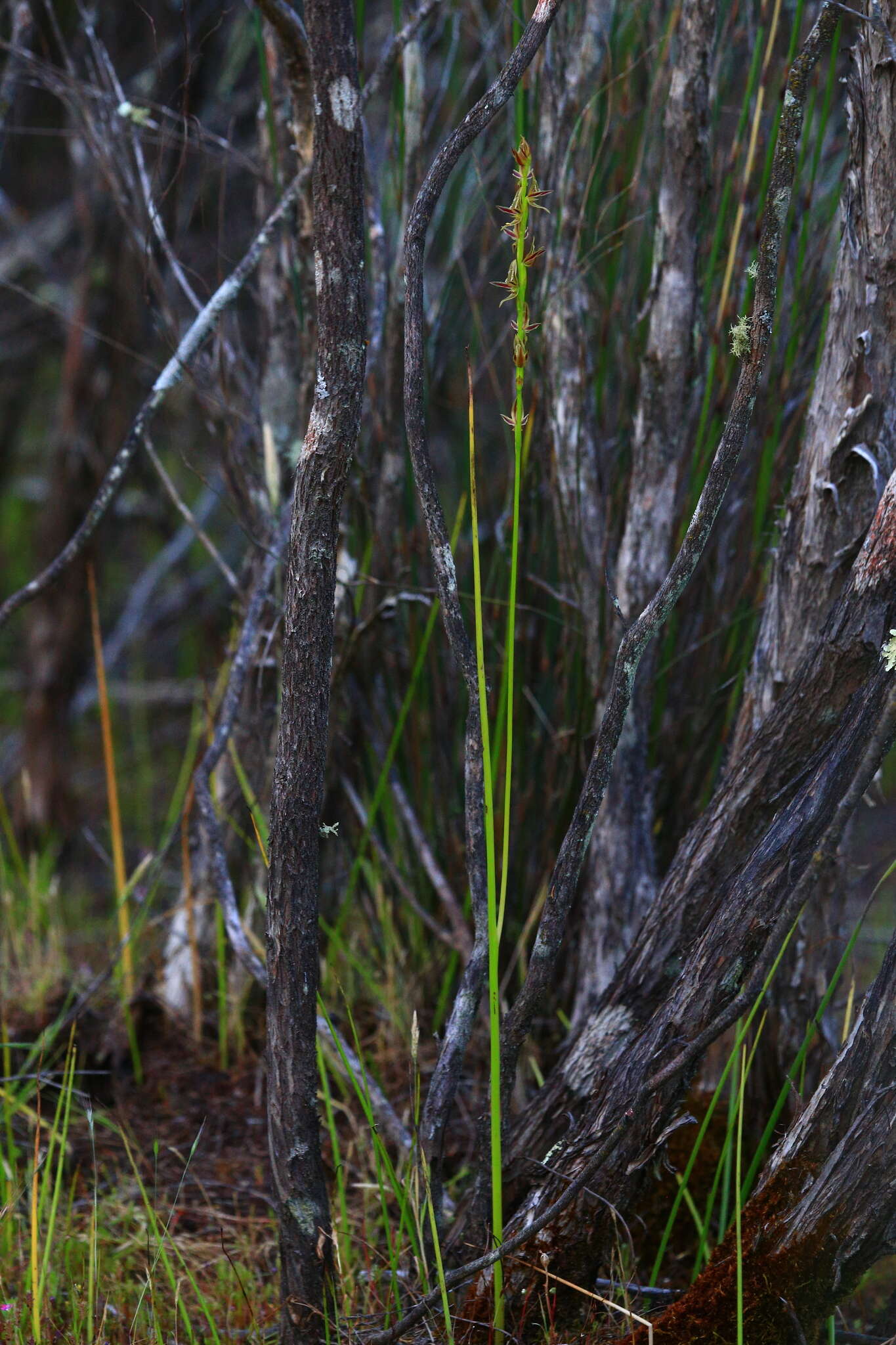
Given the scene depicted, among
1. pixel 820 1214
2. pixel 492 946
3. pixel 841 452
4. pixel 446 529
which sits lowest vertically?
pixel 820 1214

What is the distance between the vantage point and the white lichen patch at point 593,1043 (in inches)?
41.7

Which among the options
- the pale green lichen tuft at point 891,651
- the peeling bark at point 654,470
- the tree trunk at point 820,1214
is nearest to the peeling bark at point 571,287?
the peeling bark at point 654,470

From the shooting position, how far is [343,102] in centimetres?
83

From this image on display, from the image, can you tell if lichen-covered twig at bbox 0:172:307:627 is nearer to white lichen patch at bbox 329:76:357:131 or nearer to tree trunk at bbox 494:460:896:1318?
white lichen patch at bbox 329:76:357:131

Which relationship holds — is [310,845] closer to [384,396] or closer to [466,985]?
[466,985]

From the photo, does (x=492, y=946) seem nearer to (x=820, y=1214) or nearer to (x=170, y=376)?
(x=820, y=1214)

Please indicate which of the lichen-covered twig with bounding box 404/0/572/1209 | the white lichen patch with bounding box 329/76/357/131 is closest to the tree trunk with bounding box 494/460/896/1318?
the lichen-covered twig with bounding box 404/0/572/1209

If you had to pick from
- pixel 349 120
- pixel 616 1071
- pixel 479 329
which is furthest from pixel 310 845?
pixel 479 329

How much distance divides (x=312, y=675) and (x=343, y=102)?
44 cm

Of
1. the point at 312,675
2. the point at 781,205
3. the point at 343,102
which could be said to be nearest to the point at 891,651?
the point at 781,205

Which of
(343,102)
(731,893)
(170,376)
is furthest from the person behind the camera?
(170,376)

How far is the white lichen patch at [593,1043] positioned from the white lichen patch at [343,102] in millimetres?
821

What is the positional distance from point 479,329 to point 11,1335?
1272mm

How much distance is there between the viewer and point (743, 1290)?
0.92m
